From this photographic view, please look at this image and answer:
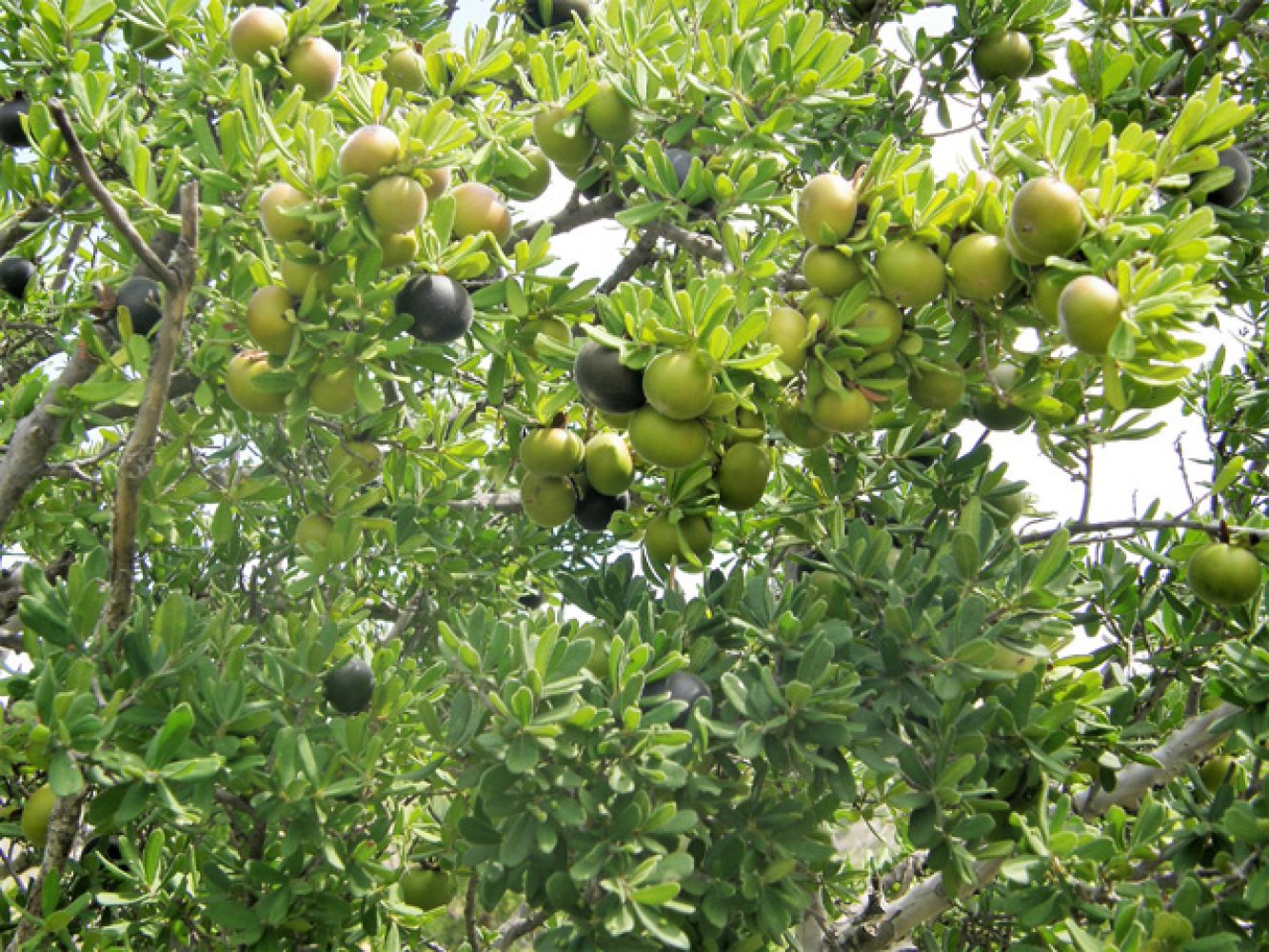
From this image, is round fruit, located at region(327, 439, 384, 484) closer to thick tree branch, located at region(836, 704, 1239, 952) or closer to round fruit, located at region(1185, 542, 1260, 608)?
thick tree branch, located at region(836, 704, 1239, 952)

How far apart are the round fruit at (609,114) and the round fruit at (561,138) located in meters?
0.05

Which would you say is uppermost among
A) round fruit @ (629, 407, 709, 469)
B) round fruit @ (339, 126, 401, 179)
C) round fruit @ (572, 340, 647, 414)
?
A: round fruit @ (339, 126, 401, 179)

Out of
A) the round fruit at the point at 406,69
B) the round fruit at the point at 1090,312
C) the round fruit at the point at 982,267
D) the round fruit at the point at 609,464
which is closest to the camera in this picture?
the round fruit at the point at 1090,312

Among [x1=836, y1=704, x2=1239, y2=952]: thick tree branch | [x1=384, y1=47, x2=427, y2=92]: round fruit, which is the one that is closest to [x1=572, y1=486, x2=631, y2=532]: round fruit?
[x1=836, y1=704, x2=1239, y2=952]: thick tree branch

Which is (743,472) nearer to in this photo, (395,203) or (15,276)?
(395,203)

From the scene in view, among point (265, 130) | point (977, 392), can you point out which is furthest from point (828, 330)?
point (265, 130)

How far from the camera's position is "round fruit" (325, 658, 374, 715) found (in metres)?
2.57

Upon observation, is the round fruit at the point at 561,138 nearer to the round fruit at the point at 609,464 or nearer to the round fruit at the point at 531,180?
the round fruit at the point at 531,180

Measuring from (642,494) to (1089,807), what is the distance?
157cm

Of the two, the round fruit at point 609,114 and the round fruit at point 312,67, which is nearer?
the round fruit at point 609,114

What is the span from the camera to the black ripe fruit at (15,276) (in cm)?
371

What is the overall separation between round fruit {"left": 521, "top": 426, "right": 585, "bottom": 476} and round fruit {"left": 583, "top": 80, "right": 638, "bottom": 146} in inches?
28.6

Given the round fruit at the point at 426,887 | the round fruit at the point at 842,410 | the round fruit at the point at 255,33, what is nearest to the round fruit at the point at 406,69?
the round fruit at the point at 255,33

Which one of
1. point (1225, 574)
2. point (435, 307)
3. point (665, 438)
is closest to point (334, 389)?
point (435, 307)
